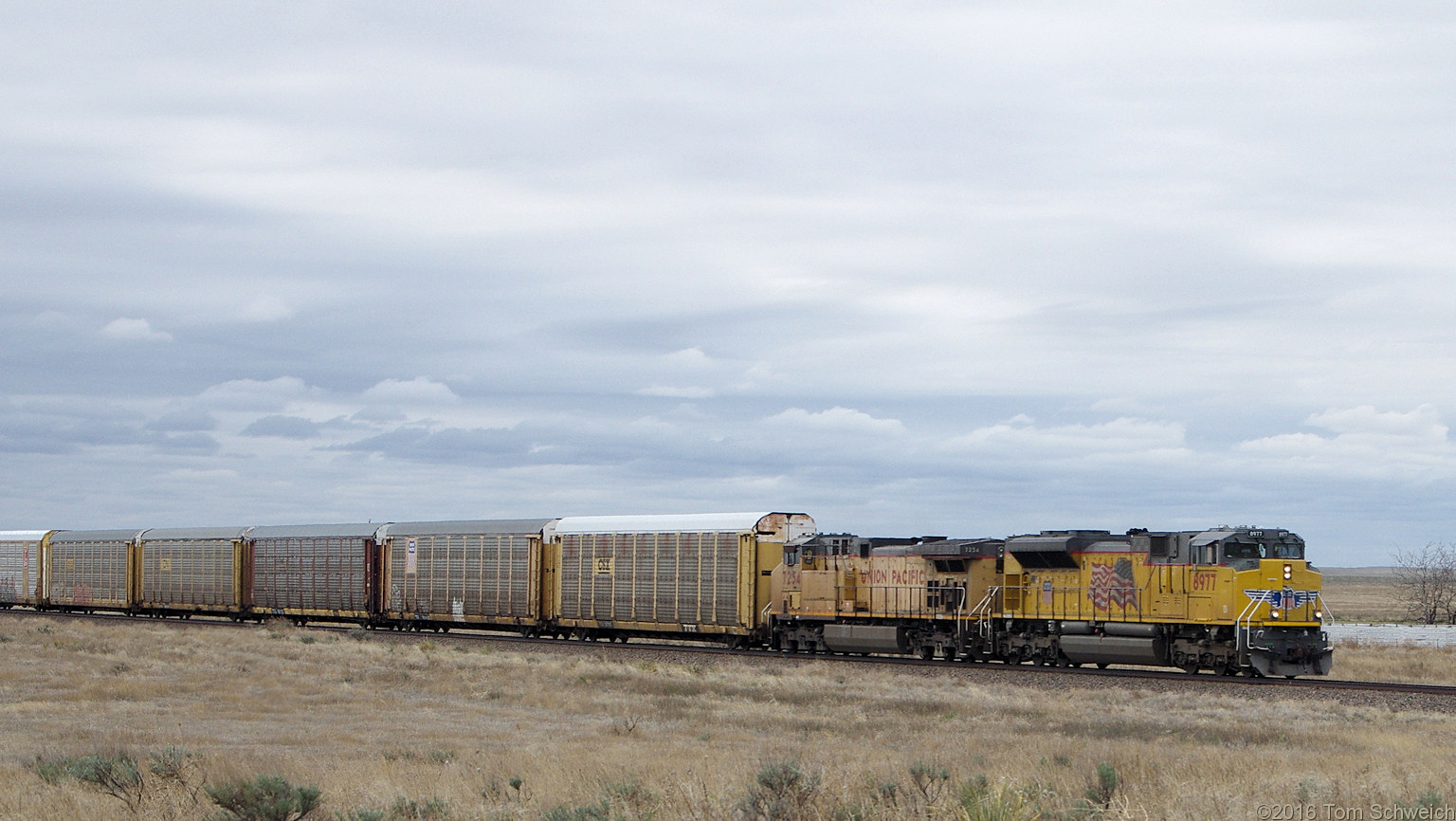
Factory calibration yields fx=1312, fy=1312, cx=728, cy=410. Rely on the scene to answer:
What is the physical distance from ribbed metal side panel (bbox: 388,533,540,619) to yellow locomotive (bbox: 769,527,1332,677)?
1010 cm

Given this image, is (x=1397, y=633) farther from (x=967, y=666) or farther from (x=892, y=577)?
(x=967, y=666)

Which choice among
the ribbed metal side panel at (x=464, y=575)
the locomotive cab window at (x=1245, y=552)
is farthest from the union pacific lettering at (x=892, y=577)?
the ribbed metal side panel at (x=464, y=575)

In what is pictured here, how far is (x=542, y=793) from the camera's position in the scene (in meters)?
13.6

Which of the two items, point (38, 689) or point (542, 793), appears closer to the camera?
point (542, 793)

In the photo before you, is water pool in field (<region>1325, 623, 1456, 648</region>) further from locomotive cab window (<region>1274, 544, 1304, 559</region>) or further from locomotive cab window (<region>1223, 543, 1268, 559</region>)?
locomotive cab window (<region>1223, 543, 1268, 559</region>)

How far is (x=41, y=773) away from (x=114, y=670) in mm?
17019

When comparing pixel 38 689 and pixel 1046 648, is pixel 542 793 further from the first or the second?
pixel 1046 648

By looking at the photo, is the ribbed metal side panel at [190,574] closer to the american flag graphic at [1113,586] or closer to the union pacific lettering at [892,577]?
the union pacific lettering at [892,577]

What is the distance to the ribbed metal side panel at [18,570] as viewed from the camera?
6700cm

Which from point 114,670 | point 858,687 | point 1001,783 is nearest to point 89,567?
point 114,670

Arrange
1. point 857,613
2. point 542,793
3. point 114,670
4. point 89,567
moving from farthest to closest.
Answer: point 89,567 → point 857,613 → point 114,670 → point 542,793

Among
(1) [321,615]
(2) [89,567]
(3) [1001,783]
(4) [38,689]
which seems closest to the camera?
(3) [1001,783]

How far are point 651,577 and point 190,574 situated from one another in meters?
27.4

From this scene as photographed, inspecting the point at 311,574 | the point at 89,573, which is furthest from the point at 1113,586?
the point at 89,573
